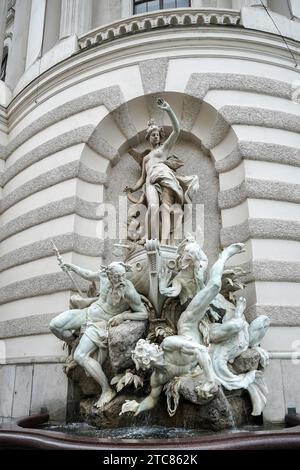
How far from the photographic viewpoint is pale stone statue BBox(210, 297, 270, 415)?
5781 mm

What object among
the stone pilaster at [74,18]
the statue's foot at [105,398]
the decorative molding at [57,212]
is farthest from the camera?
the stone pilaster at [74,18]

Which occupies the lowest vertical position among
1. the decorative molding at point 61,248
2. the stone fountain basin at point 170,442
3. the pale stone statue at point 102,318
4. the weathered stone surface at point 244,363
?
the stone fountain basin at point 170,442

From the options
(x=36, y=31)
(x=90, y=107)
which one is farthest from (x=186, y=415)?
(x=36, y=31)

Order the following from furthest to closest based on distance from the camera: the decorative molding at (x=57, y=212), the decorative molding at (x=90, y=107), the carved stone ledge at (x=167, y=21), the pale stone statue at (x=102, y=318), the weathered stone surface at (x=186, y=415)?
1. the carved stone ledge at (x=167, y=21)
2. the decorative molding at (x=90, y=107)
3. the decorative molding at (x=57, y=212)
4. the pale stone statue at (x=102, y=318)
5. the weathered stone surface at (x=186, y=415)

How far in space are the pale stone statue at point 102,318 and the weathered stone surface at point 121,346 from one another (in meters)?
Result: 0.25

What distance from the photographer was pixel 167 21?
9.82 m

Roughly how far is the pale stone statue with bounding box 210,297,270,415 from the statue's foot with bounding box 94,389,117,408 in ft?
5.22

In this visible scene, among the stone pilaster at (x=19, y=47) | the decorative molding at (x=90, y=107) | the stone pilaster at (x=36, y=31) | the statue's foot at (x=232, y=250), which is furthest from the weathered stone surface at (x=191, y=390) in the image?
the stone pilaster at (x=19, y=47)

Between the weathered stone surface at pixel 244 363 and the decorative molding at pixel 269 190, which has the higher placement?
the decorative molding at pixel 269 190

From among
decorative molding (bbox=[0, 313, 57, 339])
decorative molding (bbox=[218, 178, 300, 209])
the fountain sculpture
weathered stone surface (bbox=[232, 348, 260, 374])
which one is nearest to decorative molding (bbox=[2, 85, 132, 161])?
decorative molding (bbox=[218, 178, 300, 209])

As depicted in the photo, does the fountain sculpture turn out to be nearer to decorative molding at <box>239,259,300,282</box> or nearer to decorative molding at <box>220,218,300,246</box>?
decorative molding at <box>239,259,300,282</box>

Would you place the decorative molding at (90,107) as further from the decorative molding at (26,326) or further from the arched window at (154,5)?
the decorative molding at (26,326)

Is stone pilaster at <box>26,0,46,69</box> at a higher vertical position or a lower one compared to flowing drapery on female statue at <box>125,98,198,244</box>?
higher

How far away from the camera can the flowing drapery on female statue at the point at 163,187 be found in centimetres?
812
